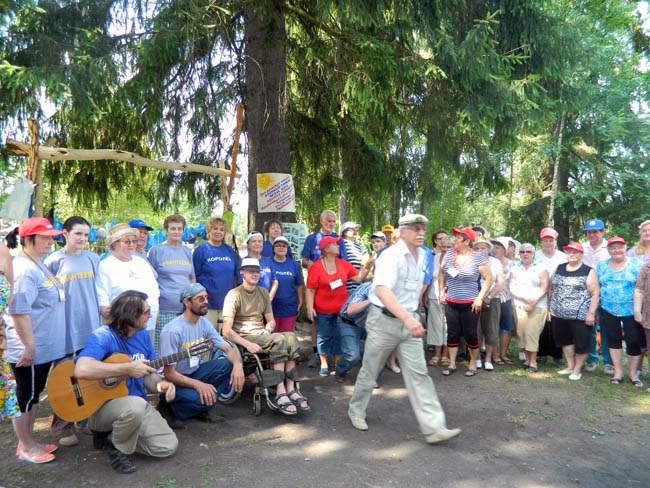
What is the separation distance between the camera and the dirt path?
333 cm

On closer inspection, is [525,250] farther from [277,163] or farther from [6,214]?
[6,214]

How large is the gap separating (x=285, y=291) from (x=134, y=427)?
2.71 meters

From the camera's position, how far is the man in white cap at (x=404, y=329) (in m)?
3.85

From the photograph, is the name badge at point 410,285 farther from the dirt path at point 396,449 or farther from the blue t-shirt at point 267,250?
the blue t-shirt at point 267,250

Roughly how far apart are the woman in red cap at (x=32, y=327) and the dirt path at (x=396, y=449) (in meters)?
0.23

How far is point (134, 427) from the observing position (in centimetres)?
346

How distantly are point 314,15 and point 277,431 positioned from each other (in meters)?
6.26

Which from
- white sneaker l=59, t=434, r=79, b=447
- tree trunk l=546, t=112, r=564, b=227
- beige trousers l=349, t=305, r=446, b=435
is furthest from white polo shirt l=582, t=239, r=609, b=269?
tree trunk l=546, t=112, r=564, b=227

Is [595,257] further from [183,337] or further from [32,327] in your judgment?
[32,327]

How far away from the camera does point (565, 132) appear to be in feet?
53.1

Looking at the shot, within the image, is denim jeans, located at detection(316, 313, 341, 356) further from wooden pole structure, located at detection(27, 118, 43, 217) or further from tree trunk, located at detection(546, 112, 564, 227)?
tree trunk, located at detection(546, 112, 564, 227)

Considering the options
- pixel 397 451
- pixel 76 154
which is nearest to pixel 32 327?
pixel 76 154

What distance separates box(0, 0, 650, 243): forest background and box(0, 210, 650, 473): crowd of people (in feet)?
6.09

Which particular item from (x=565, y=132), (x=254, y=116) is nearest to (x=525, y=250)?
(x=254, y=116)
